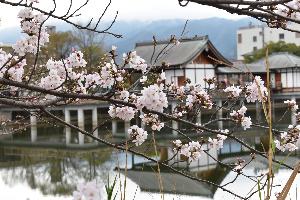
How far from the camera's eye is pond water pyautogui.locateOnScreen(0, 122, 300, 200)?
10352 millimetres

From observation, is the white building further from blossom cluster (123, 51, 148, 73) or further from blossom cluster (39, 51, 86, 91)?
blossom cluster (39, 51, 86, 91)

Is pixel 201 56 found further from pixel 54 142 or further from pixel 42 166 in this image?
pixel 42 166

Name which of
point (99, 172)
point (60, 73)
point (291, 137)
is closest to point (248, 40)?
point (99, 172)

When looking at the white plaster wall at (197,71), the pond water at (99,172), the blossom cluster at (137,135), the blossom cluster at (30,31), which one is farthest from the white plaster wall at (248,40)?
the blossom cluster at (30,31)

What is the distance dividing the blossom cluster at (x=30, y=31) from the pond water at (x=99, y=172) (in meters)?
4.98

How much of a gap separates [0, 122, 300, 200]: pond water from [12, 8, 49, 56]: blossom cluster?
4975 mm

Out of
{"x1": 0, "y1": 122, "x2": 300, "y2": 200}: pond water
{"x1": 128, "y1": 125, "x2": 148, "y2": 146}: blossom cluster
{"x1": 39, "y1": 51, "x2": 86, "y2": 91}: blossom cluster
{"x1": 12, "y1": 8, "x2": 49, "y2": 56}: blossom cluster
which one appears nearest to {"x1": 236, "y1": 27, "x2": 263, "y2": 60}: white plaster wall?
{"x1": 0, "y1": 122, "x2": 300, "y2": 200}: pond water

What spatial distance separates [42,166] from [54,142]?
495cm

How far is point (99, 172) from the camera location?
12.2 m

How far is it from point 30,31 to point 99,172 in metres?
9.61

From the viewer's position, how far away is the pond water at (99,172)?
34.0 feet

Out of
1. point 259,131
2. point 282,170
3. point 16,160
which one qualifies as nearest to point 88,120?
point 259,131

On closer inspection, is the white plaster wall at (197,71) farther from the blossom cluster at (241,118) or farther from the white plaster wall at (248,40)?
the white plaster wall at (248,40)

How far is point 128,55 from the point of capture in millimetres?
3443
